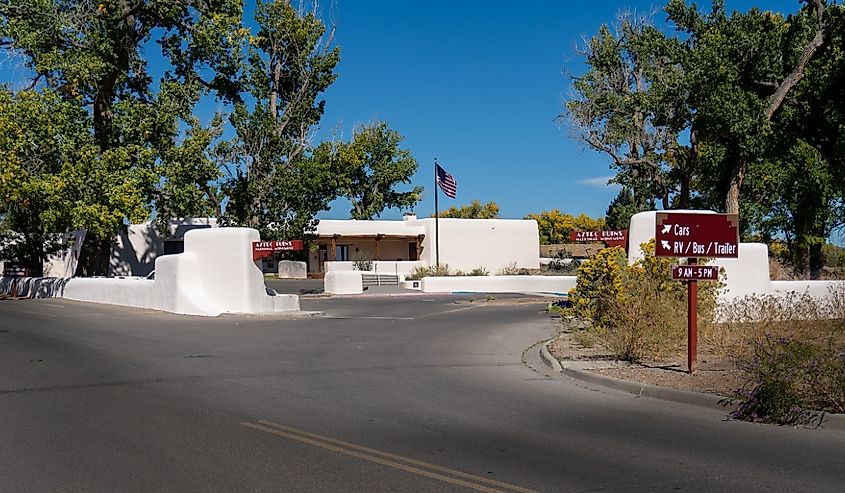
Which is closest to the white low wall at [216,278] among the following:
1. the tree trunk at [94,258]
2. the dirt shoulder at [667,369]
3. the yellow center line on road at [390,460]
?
the tree trunk at [94,258]

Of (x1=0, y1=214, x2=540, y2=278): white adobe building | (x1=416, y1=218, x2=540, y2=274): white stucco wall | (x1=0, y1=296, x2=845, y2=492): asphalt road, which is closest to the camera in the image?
(x1=0, y1=296, x2=845, y2=492): asphalt road

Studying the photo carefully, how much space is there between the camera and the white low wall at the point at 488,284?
4209 centimetres

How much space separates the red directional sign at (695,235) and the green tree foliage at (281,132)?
26.0m

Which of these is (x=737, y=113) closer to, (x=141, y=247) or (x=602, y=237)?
(x=602, y=237)

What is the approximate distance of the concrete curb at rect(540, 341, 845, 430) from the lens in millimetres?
9234

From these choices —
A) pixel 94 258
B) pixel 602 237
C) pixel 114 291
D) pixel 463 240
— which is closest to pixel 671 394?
pixel 602 237

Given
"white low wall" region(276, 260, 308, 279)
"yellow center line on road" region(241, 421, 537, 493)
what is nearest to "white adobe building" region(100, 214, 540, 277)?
"white low wall" region(276, 260, 308, 279)

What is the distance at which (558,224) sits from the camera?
102 metres

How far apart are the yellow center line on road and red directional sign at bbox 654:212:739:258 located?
5.85 meters

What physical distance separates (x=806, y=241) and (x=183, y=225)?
3271 centimetres

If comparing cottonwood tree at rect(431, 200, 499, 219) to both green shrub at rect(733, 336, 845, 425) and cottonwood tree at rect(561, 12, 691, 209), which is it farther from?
green shrub at rect(733, 336, 845, 425)

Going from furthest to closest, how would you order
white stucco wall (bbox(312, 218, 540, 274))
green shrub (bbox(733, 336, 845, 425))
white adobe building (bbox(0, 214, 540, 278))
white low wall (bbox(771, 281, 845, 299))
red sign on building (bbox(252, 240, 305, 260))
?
white stucco wall (bbox(312, 218, 540, 274)) → white adobe building (bbox(0, 214, 540, 278)) → red sign on building (bbox(252, 240, 305, 260)) → white low wall (bbox(771, 281, 845, 299)) → green shrub (bbox(733, 336, 845, 425))

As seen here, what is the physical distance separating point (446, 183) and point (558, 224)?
5222cm

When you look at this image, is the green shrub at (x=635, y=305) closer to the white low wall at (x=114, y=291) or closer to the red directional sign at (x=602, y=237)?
the red directional sign at (x=602, y=237)
